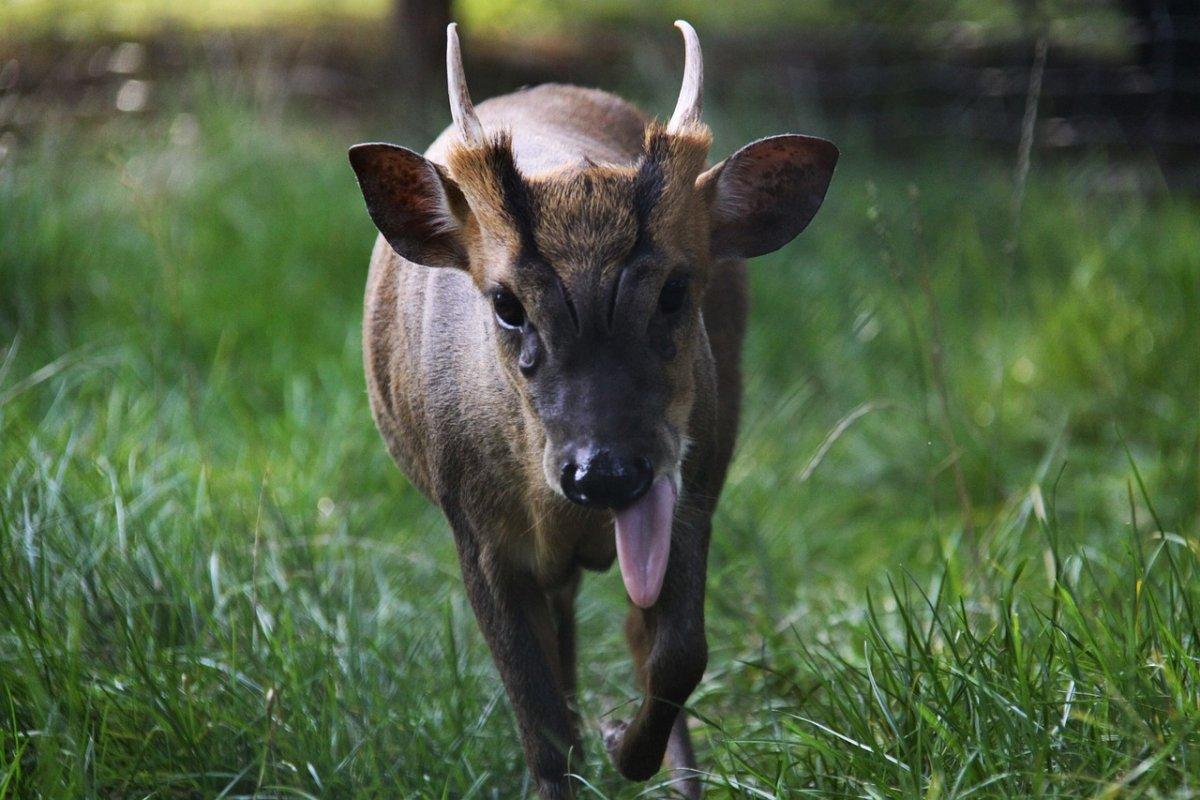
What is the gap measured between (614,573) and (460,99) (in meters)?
1.96

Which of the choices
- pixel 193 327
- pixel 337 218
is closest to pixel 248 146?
pixel 337 218

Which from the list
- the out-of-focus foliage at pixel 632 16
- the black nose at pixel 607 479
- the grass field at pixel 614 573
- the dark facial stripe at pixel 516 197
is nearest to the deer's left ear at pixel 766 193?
the dark facial stripe at pixel 516 197

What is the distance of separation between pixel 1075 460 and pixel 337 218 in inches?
132

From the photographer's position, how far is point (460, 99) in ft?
9.64

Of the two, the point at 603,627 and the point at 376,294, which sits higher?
the point at 376,294

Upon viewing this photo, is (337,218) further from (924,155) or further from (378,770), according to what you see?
(378,770)

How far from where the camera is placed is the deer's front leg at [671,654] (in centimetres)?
304

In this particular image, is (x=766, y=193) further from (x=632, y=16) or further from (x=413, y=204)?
(x=632, y=16)

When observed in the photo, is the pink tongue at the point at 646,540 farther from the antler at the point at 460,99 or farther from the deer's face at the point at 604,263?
the antler at the point at 460,99

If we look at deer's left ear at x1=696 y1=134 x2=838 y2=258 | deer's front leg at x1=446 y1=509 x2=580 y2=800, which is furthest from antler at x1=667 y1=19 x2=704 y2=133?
deer's front leg at x1=446 y1=509 x2=580 y2=800

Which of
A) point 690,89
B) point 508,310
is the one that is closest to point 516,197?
point 508,310

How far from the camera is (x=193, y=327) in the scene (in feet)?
19.5

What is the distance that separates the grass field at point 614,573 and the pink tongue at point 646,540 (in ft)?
1.61

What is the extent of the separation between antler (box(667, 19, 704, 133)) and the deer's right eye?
50cm
